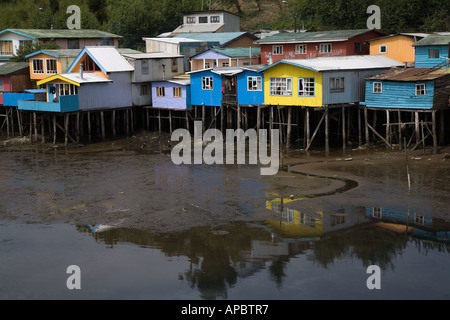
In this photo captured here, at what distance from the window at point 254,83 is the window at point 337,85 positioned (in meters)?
5.49

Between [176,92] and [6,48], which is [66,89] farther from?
[6,48]

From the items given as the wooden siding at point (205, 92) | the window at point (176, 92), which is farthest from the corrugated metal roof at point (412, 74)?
the window at point (176, 92)

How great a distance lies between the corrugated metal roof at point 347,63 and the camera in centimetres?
4094

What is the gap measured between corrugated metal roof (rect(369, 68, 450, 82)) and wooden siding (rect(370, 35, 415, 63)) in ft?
15.8

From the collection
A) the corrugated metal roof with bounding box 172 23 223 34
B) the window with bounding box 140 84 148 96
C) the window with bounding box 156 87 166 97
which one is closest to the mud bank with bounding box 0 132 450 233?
the window with bounding box 156 87 166 97

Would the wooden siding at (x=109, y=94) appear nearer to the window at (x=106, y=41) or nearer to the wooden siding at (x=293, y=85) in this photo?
the wooden siding at (x=293, y=85)

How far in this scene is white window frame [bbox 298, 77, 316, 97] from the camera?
4100 cm

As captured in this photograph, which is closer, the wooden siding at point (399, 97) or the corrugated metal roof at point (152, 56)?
the wooden siding at point (399, 97)

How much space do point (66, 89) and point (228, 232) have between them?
26978mm

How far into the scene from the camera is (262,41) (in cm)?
5369

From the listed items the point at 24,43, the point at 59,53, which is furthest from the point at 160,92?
the point at 24,43

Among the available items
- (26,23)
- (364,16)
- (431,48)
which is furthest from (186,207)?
(26,23)

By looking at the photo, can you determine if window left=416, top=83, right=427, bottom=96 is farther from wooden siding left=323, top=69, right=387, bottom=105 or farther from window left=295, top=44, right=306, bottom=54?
window left=295, top=44, right=306, bottom=54

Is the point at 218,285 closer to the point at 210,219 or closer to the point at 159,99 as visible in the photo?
the point at 210,219
